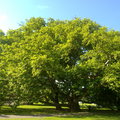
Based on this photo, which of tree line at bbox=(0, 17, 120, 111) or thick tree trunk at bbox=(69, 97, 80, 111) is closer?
tree line at bbox=(0, 17, 120, 111)

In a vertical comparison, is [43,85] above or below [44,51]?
below

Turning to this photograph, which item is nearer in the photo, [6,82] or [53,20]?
[6,82]

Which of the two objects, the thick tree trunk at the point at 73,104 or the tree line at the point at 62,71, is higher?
the tree line at the point at 62,71

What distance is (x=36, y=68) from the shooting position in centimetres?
1337

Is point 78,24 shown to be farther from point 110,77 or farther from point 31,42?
point 110,77

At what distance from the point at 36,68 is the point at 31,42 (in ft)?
14.3

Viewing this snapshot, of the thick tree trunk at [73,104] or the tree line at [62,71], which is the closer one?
the tree line at [62,71]

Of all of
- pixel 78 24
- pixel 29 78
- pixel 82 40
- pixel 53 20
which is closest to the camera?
pixel 29 78

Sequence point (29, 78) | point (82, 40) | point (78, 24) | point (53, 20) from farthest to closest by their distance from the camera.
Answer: point (53, 20), point (78, 24), point (82, 40), point (29, 78)

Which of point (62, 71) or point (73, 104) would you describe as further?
point (73, 104)

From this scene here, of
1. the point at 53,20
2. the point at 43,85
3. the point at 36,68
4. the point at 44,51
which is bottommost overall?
the point at 43,85

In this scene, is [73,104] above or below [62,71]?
below

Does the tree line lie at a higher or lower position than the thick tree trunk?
higher

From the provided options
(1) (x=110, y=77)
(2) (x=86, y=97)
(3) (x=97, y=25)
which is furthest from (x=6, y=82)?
(3) (x=97, y=25)
